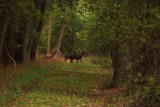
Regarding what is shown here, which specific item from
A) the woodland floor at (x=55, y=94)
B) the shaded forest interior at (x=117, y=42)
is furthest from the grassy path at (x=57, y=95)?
the shaded forest interior at (x=117, y=42)

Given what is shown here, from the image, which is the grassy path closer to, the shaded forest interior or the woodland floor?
the woodland floor

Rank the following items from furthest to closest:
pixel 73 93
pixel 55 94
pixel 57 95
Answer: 1. pixel 73 93
2. pixel 55 94
3. pixel 57 95

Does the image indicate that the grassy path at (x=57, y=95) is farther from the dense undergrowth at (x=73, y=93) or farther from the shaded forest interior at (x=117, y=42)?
the shaded forest interior at (x=117, y=42)

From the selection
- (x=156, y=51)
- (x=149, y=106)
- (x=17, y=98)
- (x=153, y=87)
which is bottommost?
(x=17, y=98)

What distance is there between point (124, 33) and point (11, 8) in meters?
9.53

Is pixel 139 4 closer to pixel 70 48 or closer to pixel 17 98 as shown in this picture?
→ pixel 17 98

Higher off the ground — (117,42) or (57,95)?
(117,42)

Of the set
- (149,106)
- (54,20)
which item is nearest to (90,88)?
(149,106)

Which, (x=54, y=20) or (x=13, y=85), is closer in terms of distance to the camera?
(x=13, y=85)

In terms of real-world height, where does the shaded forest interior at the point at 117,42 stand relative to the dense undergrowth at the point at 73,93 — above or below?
above

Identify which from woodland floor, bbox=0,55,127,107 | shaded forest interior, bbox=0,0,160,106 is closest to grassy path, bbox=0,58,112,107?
woodland floor, bbox=0,55,127,107

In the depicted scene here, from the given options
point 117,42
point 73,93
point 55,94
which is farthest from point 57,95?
point 117,42

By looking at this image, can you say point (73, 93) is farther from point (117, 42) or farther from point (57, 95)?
point (117, 42)

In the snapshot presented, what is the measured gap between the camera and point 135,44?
4.86m
